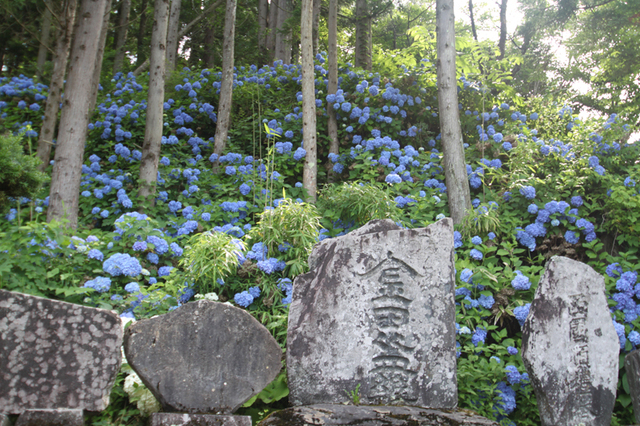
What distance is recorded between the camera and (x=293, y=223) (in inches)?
154

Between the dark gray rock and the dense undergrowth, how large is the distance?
257 mm

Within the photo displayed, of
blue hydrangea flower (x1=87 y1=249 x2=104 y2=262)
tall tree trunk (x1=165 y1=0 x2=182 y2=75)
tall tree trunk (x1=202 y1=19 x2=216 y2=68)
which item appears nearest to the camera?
blue hydrangea flower (x1=87 y1=249 x2=104 y2=262)

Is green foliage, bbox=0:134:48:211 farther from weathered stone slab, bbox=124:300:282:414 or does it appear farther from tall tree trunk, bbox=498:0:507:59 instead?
tall tree trunk, bbox=498:0:507:59

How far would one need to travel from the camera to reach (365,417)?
2172mm

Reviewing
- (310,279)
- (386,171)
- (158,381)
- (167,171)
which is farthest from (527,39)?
(158,381)

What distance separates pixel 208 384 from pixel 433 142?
199 inches

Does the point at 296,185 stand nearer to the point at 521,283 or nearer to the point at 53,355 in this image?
the point at 521,283

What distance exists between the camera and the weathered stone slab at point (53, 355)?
7.02 feet

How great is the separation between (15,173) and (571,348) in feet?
12.5

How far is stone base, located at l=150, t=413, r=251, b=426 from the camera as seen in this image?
7.29ft

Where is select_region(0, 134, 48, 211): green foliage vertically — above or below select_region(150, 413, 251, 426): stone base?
above

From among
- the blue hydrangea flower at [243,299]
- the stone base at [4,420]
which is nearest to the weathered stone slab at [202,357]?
the stone base at [4,420]

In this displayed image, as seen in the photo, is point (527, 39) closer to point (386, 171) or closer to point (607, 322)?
point (386, 171)

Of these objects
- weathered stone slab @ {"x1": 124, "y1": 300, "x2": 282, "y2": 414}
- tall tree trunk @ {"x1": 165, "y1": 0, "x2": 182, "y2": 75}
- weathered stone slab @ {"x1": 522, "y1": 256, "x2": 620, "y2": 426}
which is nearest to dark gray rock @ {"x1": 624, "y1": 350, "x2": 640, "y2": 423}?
weathered stone slab @ {"x1": 522, "y1": 256, "x2": 620, "y2": 426}
